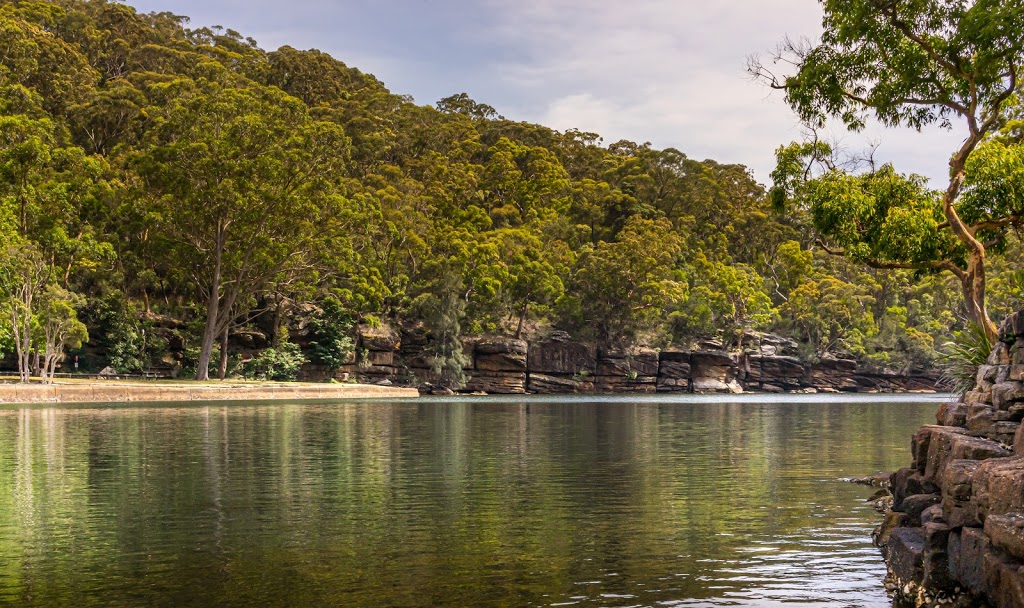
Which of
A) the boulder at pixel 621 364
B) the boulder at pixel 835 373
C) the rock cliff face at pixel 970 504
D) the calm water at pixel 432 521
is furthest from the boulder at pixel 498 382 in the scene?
the rock cliff face at pixel 970 504

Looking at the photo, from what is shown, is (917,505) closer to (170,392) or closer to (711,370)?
(170,392)

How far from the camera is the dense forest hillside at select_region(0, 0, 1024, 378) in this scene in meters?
67.1

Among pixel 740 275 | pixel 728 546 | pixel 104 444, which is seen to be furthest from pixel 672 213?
pixel 728 546

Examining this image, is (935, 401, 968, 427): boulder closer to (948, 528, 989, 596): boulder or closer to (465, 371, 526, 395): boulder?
(948, 528, 989, 596): boulder

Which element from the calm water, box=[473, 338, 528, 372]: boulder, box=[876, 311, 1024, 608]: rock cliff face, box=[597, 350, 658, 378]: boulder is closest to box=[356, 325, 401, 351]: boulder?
box=[473, 338, 528, 372]: boulder

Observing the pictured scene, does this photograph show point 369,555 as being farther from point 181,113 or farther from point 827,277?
point 827,277

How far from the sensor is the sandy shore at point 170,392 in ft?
172

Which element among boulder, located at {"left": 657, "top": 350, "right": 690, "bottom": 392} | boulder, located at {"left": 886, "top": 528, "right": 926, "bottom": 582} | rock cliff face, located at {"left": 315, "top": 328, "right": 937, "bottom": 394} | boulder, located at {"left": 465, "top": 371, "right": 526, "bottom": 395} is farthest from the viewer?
boulder, located at {"left": 657, "top": 350, "right": 690, "bottom": 392}

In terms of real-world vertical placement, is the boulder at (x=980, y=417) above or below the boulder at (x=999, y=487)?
above

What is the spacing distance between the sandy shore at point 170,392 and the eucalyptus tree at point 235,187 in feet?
17.4

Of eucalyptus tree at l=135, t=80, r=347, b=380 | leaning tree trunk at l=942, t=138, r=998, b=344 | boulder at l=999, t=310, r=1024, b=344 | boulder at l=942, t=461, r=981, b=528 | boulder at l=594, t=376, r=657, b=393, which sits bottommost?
boulder at l=594, t=376, r=657, b=393

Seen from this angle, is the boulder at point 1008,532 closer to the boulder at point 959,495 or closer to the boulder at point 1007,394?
the boulder at point 959,495

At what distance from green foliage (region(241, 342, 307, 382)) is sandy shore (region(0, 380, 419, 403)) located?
5.97 m

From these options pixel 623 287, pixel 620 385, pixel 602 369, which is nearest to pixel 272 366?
pixel 602 369
